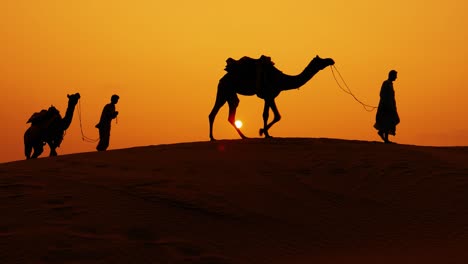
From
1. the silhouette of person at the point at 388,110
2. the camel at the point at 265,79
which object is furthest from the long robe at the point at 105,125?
the silhouette of person at the point at 388,110

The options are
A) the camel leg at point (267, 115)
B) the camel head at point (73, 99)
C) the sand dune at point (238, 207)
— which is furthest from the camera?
the camel head at point (73, 99)

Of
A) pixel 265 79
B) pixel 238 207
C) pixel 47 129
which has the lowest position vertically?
pixel 238 207

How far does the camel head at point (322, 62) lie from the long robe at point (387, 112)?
4.54 feet

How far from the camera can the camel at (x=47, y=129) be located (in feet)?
58.1

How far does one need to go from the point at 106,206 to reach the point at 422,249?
4.34 m

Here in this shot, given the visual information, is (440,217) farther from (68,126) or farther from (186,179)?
(68,126)

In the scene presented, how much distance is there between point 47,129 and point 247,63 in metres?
5.15

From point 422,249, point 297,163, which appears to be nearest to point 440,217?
point 422,249

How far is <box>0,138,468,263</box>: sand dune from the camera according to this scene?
29.2 ft

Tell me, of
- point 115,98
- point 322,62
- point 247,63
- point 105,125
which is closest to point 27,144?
point 105,125

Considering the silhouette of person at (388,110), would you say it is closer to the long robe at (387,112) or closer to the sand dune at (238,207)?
the long robe at (387,112)

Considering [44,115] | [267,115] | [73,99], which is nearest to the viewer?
[267,115]

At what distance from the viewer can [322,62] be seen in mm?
16484

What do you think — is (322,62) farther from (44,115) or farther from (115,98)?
(44,115)
